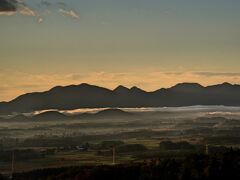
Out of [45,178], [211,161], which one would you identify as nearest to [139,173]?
[211,161]

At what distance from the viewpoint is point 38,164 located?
189875 mm

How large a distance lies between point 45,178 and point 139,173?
959 inches

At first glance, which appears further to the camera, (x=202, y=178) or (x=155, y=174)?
(x=155, y=174)

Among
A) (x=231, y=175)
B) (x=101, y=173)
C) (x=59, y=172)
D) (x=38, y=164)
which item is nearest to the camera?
(x=231, y=175)

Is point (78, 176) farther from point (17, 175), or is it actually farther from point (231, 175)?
point (231, 175)

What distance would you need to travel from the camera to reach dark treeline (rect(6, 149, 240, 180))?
374ft

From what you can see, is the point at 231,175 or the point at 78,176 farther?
the point at 78,176

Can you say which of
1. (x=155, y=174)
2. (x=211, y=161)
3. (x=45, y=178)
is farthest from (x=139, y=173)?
(x=45, y=178)

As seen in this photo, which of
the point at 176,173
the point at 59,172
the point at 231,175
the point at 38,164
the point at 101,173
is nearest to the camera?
the point at 231,175

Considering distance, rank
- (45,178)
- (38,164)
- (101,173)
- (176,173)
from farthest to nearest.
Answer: (38,164)
(45,178)
(101,173)
(176,173)

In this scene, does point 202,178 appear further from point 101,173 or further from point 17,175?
point 17,175

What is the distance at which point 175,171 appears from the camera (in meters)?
121

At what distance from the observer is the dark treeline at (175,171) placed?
113875 mm

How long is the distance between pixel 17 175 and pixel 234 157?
5452cm
